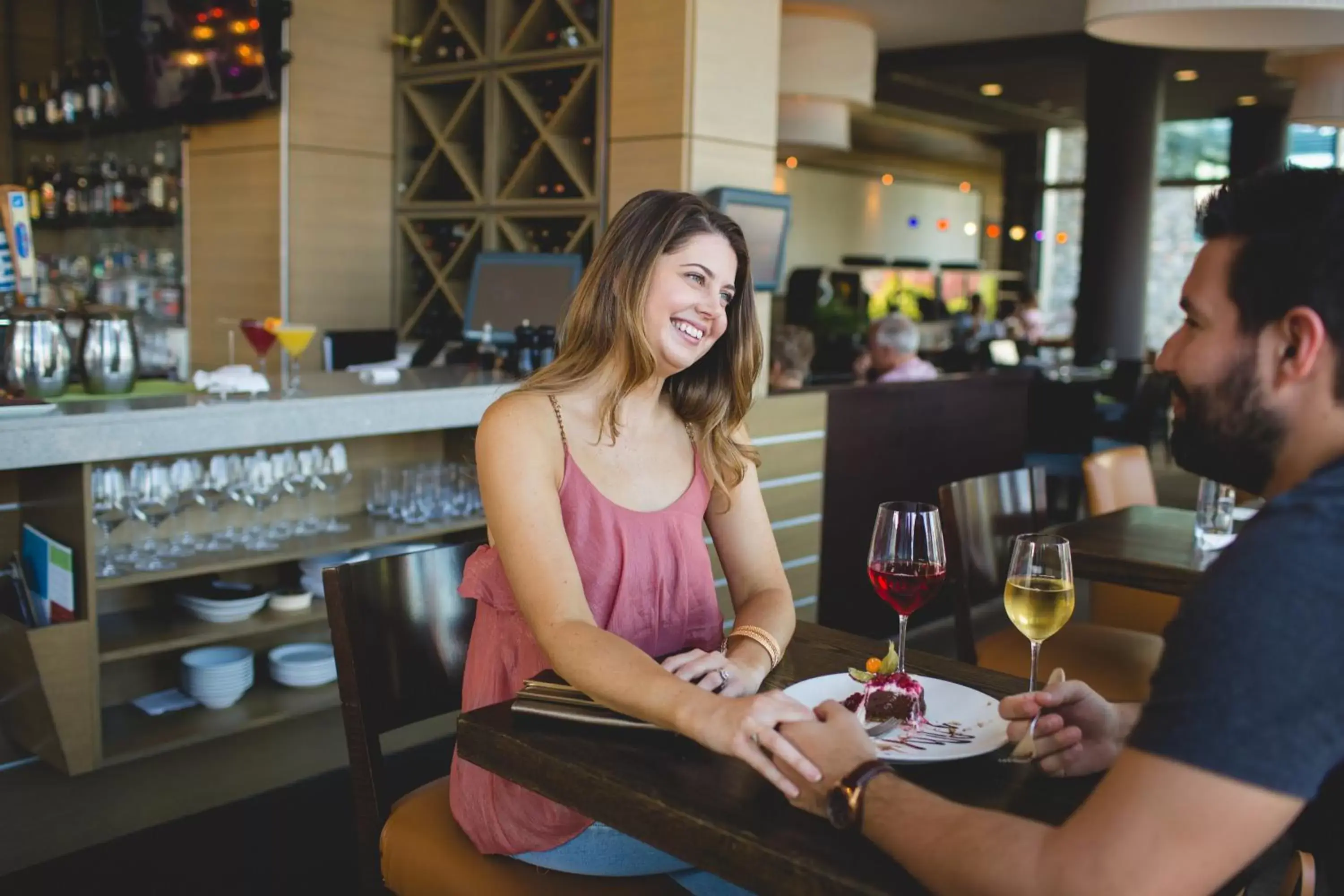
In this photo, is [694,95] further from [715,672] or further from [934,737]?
[934,737]

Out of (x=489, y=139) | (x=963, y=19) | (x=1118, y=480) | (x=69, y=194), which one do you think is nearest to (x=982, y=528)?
(x=1118, y=480)

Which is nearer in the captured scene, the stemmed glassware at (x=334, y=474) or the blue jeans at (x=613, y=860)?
the blue jeans at (x=613, y=860)

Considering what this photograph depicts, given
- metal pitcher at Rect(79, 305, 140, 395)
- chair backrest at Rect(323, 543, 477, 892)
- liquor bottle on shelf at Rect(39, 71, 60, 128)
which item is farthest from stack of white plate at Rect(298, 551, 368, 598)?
liquor bottle on shelf at Rect(39, 71, 60, 128)

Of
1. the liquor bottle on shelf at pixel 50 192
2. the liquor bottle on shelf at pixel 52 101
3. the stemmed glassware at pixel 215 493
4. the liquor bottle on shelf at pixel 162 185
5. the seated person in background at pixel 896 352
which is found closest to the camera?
the stemmed glassware at pixel 215 493

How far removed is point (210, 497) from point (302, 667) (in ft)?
2.02

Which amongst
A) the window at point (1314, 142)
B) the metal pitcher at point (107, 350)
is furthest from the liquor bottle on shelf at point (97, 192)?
the window at point (1314, 142)

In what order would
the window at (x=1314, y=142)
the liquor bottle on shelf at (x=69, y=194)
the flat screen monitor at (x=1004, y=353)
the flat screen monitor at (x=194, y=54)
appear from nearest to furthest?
the flat screen monitor at (x=194, y=54)
the liquor bottle on shelf at (x=69, y=194)
the flat screen monitor at (x=1004, y=353)
the window at (x=1314, y=142)

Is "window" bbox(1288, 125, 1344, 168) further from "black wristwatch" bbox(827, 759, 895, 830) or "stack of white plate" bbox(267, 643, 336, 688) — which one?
"black wristwatch" bbox(827, 759, 895, 830)

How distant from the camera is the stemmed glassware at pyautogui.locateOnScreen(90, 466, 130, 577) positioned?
3.19 metres

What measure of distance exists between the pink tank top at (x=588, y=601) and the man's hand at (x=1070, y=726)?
588mm

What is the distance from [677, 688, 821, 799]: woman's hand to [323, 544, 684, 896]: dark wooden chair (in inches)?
17.9

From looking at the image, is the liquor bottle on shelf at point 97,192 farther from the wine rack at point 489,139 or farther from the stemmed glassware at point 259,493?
the stemmed glassware at point 259,493

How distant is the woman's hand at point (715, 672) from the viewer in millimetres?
1562

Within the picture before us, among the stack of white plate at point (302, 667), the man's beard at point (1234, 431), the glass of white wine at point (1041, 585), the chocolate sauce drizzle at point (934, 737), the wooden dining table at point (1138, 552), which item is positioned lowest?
the stack of white plate at point (302, 667)
